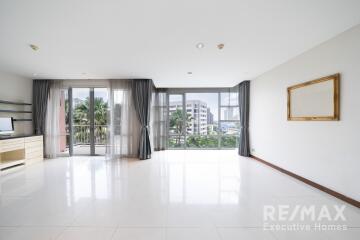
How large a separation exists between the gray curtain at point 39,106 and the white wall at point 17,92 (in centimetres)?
16

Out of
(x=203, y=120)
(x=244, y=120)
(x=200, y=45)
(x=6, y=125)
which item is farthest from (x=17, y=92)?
(x=244, y=120)

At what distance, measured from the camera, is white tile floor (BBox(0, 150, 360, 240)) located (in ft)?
5.51

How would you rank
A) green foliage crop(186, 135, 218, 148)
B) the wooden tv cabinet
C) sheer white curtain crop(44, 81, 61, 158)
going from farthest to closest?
green foliage crop(186, 135, 218, 148) < sheer white curtain crop(44, 81, 61, 158) < the wooden tv cabinet

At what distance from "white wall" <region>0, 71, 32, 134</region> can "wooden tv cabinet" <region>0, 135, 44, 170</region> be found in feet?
2.04

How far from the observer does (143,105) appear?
486 centimetres

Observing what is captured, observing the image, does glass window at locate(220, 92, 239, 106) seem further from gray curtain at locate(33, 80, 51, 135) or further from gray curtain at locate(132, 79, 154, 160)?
gray curtain at locate(33, 80, 51, 135)

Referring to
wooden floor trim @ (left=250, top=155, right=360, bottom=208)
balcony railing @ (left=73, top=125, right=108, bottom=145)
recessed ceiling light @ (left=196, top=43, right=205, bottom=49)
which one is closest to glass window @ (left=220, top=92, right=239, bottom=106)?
wooden floor trim @ (left=250, top=155, right=360, bottom=208)

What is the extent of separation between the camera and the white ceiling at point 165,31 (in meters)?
1.76

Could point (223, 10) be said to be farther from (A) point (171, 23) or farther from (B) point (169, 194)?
(B) point (169, 194)

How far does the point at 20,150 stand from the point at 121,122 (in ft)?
8.50

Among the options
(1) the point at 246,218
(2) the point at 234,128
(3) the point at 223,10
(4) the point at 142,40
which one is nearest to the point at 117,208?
(1) the point at 246,218

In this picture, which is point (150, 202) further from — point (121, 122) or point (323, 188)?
point (121, 122)

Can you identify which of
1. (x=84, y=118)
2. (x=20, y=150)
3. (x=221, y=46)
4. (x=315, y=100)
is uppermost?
(x=221, y=46)

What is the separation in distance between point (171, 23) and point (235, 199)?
268 cm
